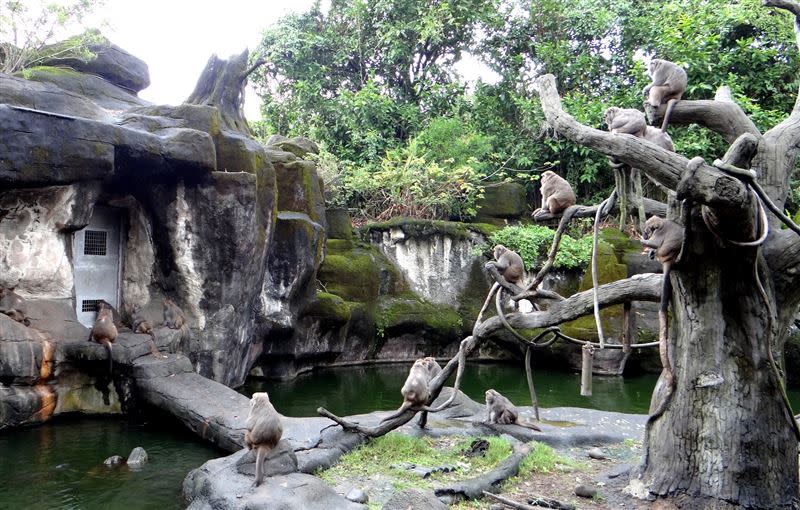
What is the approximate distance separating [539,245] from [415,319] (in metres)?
3.89

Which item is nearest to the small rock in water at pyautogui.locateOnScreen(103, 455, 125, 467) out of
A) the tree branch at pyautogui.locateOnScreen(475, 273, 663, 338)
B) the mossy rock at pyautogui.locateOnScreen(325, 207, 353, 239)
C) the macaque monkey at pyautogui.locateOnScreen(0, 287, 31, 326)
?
the macaque monkey at pyautogui.locateOnScreen(0, 287, 31, 326)

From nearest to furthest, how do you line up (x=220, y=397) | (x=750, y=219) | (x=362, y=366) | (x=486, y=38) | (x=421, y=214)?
(x=750, y=219), (x=220, y=397), (x=362, y=366), (x=421, y=214), (x=486, y=38)

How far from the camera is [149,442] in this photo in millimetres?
8484

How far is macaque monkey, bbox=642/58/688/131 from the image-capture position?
515 centimetres

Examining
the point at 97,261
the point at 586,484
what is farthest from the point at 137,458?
the point at 586,484

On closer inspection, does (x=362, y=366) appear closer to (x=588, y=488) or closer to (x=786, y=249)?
(x=588, y=488)

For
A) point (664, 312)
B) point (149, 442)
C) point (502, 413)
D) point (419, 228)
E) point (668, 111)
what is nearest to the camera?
point (664, 312)

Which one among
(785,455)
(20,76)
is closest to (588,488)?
(785,455)

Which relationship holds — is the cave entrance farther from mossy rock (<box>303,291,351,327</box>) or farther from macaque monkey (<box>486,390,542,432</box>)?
macaque monkey (<box>486,390,542,432</box>)

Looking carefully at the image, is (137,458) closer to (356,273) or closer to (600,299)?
(600,299)

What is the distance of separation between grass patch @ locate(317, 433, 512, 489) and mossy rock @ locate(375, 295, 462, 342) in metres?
8.01

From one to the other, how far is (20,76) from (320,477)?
9166 millimetres

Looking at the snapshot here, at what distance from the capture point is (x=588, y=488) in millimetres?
5520

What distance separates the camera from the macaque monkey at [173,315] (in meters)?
10.8
